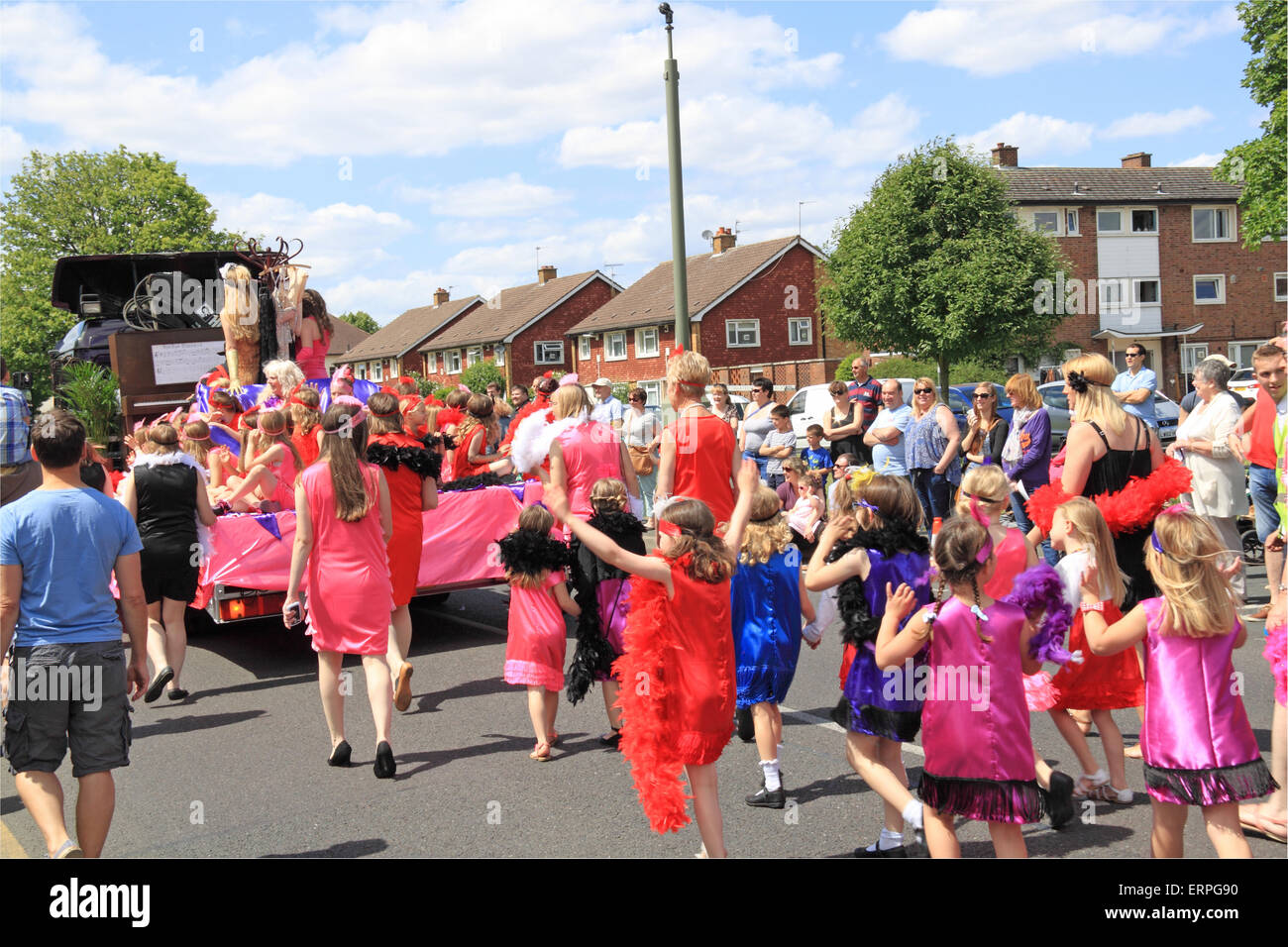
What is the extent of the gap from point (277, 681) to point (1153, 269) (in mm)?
46730

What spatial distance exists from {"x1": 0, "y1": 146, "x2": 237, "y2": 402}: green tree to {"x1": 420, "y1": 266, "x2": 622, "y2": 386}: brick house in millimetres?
15397

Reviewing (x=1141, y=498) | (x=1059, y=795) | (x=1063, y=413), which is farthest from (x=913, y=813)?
(x=1063, y=413)

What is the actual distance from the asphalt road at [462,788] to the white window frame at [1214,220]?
1772 inches

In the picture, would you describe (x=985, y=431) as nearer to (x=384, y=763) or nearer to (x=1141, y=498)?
(x=1141, y=498)

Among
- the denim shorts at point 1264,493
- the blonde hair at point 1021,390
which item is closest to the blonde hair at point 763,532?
the blonde hair at point 1021,390

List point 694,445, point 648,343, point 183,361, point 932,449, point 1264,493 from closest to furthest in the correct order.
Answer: point 694,445 → point 1264,493 → point 932,449 → point 183,361 → point 648,343

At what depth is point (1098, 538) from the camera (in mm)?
4195

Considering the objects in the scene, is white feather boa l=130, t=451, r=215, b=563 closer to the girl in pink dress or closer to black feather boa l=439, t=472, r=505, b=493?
black feather boa l=439, t=472, r=505, b=493

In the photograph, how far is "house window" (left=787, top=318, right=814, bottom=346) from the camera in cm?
4897

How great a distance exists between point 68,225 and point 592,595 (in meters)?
49.3

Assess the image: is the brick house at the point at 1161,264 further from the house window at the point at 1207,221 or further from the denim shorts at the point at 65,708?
the denim shorts at the point at 65,708

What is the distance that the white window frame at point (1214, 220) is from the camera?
46.8 m
